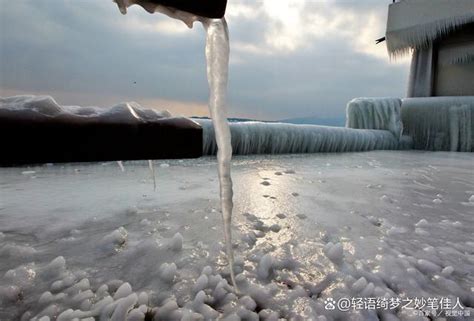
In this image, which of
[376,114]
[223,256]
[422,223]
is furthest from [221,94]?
[376,114]

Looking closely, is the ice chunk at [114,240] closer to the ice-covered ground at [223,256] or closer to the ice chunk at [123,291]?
the ice-covered ground at [223,256]

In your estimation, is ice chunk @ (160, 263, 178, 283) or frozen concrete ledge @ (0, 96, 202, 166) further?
ice chunk @ (160, 263, 178, 283)

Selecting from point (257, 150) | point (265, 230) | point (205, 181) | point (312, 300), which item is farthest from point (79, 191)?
point (257, 150)

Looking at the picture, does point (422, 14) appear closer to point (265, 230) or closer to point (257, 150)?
point (257, 150)

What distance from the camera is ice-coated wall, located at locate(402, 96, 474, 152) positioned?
7945mm

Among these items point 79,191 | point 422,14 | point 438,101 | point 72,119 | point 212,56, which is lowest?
point 79,191

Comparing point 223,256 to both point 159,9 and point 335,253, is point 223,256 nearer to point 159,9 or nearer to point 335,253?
point 335,253

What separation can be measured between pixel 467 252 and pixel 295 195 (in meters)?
1.13

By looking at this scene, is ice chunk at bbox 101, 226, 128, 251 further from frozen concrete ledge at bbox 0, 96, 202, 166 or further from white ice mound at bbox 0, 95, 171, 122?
white ice mound at bbox 0, 95, 171, 122

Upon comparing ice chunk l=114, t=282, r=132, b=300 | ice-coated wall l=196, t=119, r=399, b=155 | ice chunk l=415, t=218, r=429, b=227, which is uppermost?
ice-coated wall l=196, t=119, r=399, b=155

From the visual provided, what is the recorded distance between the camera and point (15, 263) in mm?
1080

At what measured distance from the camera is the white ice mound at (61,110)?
867mm

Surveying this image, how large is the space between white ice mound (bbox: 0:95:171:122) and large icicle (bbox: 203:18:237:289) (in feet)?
0.62

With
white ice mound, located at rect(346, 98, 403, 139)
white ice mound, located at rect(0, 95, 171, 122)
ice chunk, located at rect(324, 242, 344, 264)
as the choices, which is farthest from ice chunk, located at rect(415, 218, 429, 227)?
white ice mound, located at rect(346, 98, 403, 139)
